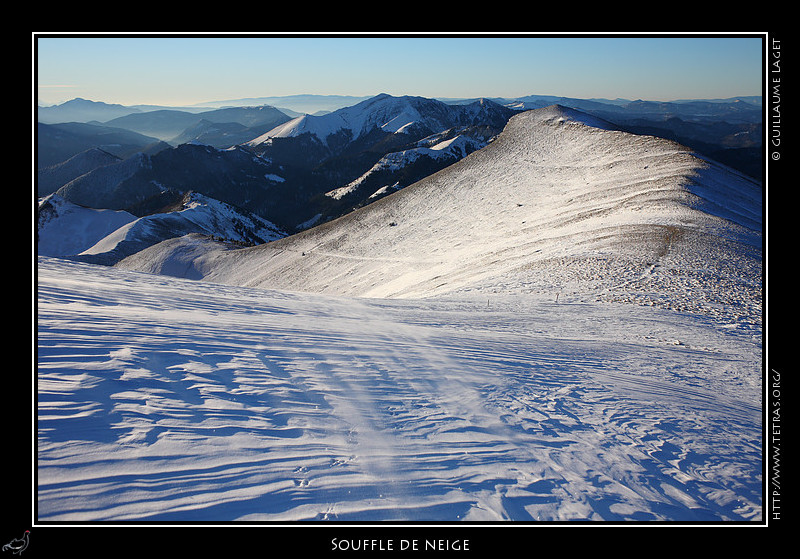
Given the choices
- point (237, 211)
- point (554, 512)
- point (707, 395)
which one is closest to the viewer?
point (554, 512)
